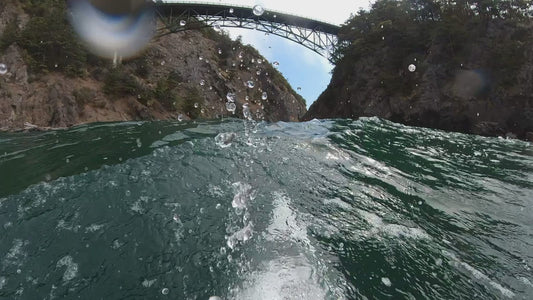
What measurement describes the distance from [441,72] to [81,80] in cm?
2689

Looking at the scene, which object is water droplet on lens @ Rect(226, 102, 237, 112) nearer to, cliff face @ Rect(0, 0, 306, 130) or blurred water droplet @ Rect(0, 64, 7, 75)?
cliff face @ Rect(0, 0, 306, 130)

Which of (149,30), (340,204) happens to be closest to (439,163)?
(340,204)

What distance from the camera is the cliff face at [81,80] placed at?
64.4 feet

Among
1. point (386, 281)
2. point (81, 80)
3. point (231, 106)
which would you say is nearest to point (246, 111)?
point (231, 106)

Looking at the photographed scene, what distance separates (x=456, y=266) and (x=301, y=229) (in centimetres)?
164

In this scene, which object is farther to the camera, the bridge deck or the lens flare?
the bridge deck

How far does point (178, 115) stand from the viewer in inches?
1051

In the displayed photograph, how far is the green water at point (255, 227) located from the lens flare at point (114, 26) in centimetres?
2281

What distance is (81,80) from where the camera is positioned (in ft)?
75.0

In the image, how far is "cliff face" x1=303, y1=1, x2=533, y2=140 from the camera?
Result: 22.7 m

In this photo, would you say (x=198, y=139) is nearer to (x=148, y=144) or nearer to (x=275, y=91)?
(x=148, y=144)

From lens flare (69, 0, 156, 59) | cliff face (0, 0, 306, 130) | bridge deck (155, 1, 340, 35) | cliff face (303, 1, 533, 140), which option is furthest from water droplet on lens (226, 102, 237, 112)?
cliff face (303, 1, 533, 140)

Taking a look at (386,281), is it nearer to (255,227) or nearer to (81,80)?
(255,227)

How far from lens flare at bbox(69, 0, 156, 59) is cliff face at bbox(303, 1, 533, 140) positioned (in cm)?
2020
